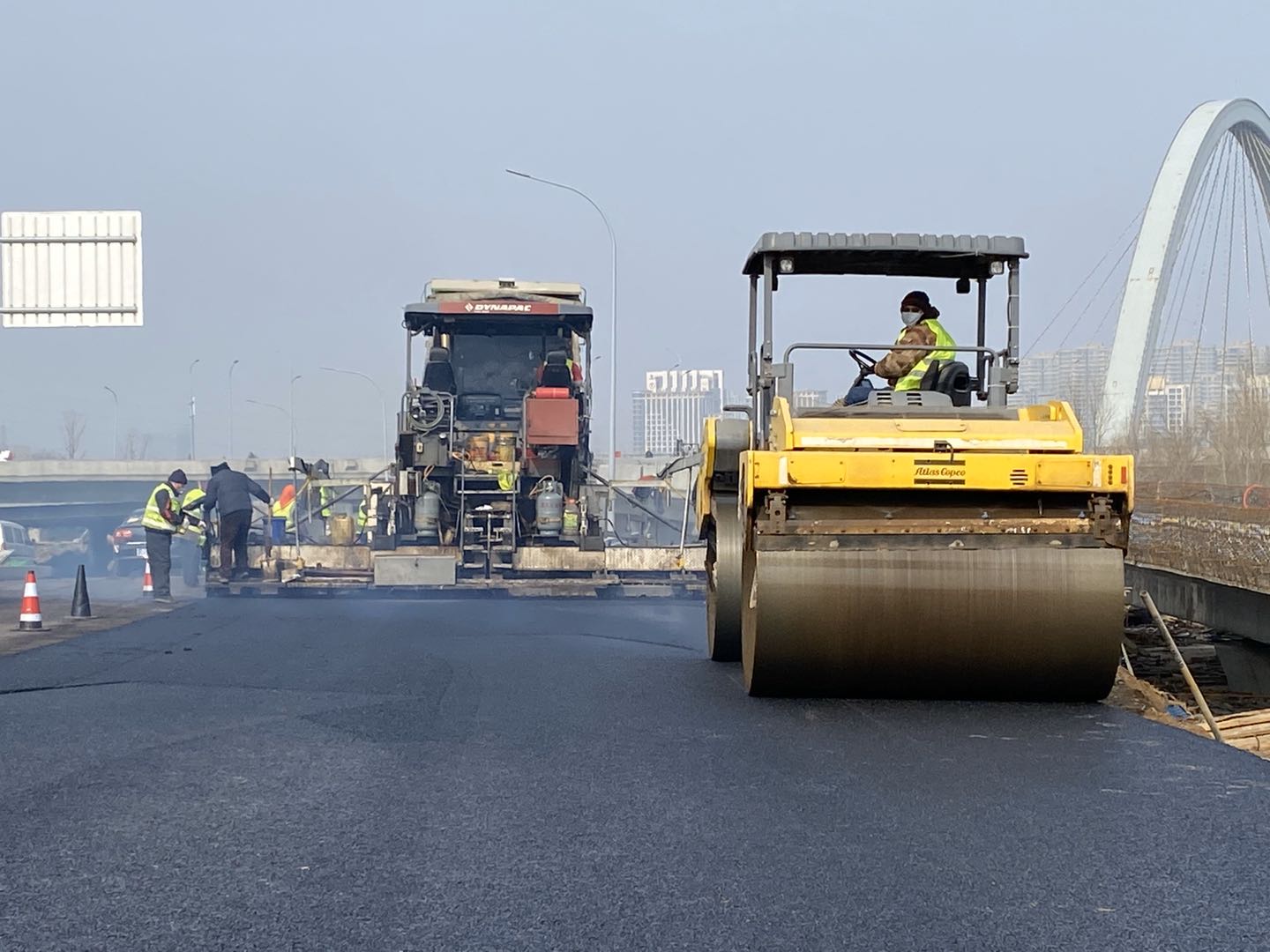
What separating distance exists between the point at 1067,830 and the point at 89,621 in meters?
10.1

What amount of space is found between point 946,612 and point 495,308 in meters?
9.81

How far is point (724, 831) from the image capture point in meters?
4.62

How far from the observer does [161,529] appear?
15867mm

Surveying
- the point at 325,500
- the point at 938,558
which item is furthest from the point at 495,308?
the point at 938,558

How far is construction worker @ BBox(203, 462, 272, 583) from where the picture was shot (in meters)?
16.1

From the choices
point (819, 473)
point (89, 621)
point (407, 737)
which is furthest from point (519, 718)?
point (89, 621)

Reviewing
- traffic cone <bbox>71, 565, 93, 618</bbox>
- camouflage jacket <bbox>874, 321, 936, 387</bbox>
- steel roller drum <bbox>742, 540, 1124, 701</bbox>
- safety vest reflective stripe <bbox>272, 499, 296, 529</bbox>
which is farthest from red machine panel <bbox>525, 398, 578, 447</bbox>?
steel roller drum <bbox>742, 540, 1124, 701</bbox>

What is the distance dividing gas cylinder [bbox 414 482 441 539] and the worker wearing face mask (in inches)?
340

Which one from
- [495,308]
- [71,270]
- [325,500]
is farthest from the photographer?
[325,500]

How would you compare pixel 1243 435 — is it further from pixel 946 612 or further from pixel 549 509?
pixel 946 612

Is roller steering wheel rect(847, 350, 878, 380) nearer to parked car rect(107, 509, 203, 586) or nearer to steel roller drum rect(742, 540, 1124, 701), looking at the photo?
steel roller drum rect(742, 540, 1124, 701)

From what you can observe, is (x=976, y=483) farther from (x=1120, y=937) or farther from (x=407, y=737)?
(x=1120, y=937)

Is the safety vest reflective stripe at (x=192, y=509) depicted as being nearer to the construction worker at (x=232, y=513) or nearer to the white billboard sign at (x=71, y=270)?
→ the construction worker at (x=232, y=513)

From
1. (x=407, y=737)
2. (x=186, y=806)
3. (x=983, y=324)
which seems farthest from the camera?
(x=983, y=324)
